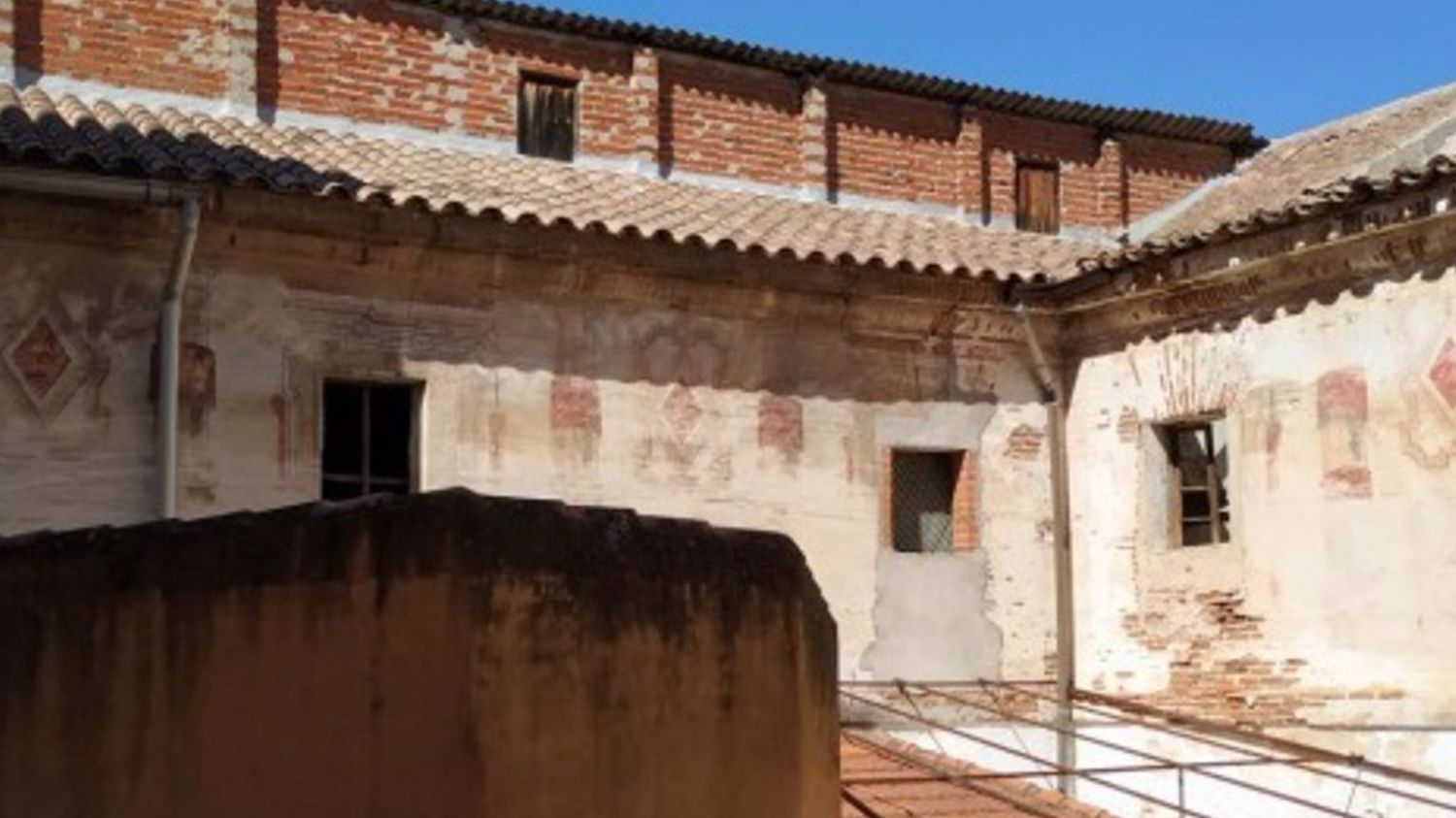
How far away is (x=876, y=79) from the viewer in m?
15.7

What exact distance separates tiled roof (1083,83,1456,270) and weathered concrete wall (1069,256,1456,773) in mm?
638

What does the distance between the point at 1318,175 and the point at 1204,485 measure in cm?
289

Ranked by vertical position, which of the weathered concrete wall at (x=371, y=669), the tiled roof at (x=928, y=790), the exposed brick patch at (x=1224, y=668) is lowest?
the tiled roof at (x=928, y=790)

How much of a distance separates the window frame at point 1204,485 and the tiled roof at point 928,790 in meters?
1.94

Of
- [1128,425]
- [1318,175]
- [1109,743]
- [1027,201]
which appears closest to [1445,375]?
[1128,425]

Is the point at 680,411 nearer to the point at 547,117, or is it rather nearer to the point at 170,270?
the point at 170,270

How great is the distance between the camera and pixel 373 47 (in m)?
14.0

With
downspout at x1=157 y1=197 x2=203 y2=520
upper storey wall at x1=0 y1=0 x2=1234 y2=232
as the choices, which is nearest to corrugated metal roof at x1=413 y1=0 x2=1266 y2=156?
upper storey wall at x1=0 y1=0 x2=1234 y2=232

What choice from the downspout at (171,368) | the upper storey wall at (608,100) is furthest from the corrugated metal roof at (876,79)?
the downspout at (171,368)

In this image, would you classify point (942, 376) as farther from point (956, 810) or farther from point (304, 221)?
point (304, 221)

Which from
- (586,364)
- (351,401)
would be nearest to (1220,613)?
(586,364)

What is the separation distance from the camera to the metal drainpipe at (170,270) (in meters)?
9.63

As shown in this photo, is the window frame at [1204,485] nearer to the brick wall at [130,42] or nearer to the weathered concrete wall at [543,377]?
the weathered concrete wall at [543,377]

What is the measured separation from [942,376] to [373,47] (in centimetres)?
502
